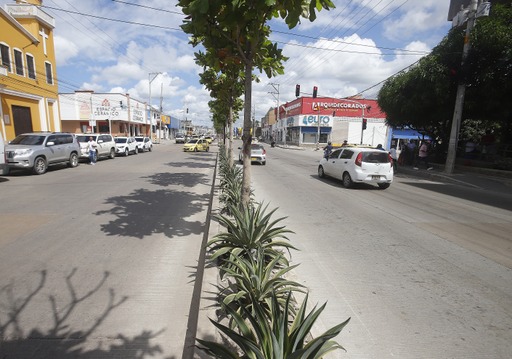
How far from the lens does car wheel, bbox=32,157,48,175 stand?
1300cm

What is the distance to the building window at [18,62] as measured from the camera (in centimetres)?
2202

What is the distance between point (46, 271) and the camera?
4.08m

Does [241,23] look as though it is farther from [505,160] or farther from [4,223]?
[505,160]

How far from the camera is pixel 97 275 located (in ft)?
13.2

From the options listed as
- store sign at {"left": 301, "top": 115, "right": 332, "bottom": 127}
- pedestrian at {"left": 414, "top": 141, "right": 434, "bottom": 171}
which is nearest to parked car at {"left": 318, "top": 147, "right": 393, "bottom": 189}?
pedestrian at {"left": 414, "top": 141, "right": 434, "bottom": 171}

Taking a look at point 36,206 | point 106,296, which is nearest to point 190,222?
point 106,296

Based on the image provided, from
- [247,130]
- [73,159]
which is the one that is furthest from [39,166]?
[247,130]

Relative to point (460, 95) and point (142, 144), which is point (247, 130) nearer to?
point (460, 95)

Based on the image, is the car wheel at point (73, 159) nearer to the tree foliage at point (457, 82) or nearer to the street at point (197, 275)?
the street at point (197, 275)

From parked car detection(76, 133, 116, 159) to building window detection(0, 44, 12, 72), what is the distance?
289 inches

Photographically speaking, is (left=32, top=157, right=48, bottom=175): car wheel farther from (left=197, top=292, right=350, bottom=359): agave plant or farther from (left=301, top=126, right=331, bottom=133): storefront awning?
(left=301, top=126, right=331, bottom=133): storefront awning

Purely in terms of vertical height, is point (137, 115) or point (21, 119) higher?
point (137, 115)

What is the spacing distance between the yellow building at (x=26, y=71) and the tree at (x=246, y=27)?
841 inches

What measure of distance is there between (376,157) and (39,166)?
1414cm
